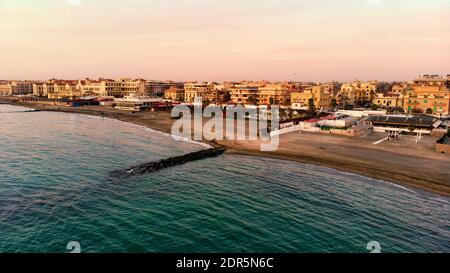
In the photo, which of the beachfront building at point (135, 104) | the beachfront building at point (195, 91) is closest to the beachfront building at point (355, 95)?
the beachfront building at point (195, 91)

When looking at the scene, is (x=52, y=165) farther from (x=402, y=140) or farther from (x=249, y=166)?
(x=402, y=140)

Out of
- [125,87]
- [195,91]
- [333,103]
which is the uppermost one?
[125,87]

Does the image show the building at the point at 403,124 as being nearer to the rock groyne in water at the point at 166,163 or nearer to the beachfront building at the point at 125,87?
the rock groyne in water at the point at 166,163

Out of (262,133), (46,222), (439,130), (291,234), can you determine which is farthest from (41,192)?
(439,130)

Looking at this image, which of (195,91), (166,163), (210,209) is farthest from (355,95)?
(210,209)

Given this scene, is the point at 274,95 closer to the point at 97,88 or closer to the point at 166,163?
the point at 166,163

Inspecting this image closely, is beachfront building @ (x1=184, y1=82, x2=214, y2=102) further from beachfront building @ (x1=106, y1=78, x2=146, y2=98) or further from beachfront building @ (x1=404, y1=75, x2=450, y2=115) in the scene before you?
beachfront building @ (x1=404, y1=75, x2=450, y2=115)
